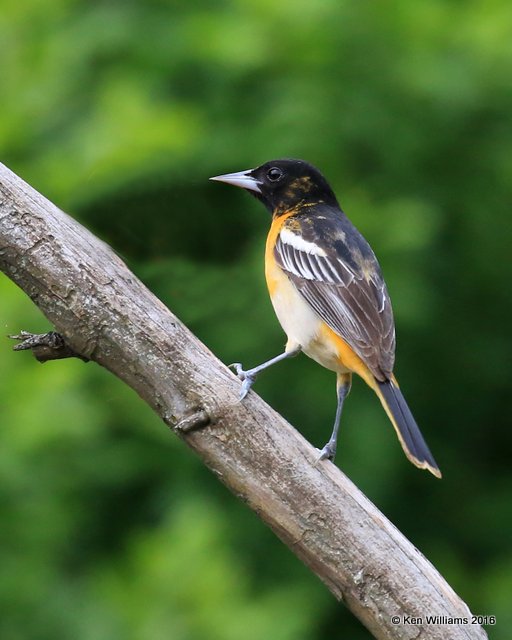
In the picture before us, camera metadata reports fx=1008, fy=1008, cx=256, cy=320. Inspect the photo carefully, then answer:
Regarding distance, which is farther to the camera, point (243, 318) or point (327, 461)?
point (243, 318)

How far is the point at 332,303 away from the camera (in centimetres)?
486

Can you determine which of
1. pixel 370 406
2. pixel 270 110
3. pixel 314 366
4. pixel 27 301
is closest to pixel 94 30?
pixel 270 110

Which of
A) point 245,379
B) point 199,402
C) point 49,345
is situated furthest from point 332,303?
point 49,345

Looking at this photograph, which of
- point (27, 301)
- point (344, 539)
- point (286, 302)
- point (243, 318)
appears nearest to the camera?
point (344, 539)

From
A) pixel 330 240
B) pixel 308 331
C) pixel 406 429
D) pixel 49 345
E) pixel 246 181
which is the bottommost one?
pixel 406 429

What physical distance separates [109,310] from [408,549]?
60.2 inches

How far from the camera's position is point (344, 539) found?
399cm

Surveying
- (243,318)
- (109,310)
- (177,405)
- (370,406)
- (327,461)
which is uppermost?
(109,310)

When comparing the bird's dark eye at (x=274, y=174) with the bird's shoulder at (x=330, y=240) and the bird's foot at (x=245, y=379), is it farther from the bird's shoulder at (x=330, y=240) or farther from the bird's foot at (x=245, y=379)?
the bird's foot at (x=245, y=379)

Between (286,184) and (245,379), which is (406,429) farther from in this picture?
(286,184)

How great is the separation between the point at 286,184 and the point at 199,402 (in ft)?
6.91

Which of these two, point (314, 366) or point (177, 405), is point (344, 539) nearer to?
point (177, 405)

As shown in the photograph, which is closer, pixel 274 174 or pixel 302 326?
pixel 302 326

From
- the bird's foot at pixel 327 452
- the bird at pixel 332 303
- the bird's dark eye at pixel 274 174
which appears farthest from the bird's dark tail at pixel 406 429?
the bird's dark eye at pixel 274 174
